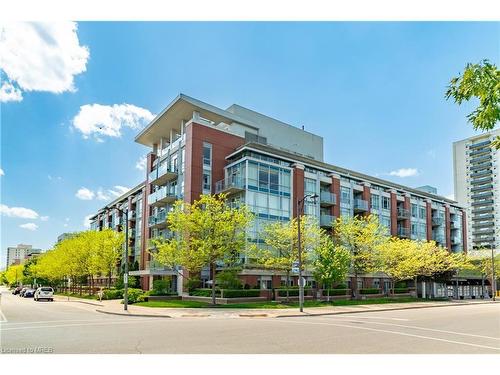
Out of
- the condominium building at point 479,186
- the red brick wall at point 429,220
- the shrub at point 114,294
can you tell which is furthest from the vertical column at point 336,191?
the condominium building at point 479,186

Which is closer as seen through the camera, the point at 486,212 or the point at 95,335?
the point at 95,335

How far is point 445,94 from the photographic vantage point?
8383 millimetres

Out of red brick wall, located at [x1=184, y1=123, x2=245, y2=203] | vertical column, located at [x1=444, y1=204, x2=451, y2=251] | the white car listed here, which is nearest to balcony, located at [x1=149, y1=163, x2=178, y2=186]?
red brick wall, located at [x1=184, y1=123, x2=245, y2=203]

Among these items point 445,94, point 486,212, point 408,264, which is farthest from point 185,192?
point 486,212

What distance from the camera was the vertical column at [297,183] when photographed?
159 ft

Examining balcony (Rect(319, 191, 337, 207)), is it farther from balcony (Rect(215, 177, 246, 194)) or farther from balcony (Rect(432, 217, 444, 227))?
balcony (Rect(432, 217, 444, 227))

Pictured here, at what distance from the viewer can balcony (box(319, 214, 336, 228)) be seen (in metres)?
52.7

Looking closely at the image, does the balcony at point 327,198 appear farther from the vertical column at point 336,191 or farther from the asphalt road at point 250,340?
the asphalt road at point 250,340

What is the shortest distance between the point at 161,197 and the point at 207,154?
312 inches

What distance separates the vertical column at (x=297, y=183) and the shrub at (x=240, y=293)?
12163 mm

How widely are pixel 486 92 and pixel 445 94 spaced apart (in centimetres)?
81

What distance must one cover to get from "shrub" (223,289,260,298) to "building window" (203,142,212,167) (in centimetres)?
1522

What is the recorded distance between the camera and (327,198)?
175 feet

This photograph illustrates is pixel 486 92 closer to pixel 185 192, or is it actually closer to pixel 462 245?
pixel 185 192
